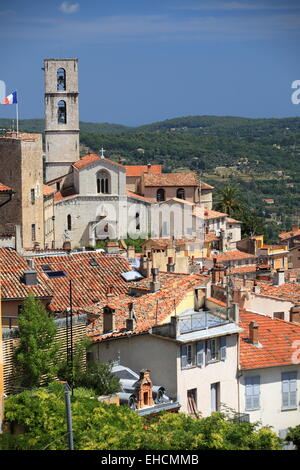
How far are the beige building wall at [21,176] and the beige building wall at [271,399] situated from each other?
2906cm

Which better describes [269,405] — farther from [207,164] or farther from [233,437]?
[207,164]

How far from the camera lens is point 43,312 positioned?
77.8ft

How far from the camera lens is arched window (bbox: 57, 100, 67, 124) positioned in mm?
72500

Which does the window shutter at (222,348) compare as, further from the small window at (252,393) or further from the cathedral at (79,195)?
the cathedral at (79,195)

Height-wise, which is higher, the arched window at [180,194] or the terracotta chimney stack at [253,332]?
the terracotta chimney stack at [253,332]

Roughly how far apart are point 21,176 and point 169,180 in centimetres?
2290

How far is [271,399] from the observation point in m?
24.2

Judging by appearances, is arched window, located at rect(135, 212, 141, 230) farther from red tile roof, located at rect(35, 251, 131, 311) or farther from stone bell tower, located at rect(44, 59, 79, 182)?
red tile roof, located at rect(35, 251, 131, 311)

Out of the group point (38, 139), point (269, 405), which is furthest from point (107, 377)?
point (38, 139)

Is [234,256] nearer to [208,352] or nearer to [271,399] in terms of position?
[271,399]

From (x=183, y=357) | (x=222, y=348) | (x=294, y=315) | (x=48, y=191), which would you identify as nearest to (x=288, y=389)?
(x=222, y=348)

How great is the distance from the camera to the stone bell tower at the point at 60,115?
7156cm

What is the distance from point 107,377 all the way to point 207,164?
138 meters

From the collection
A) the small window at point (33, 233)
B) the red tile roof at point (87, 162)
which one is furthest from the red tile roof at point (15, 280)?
the red tile roof at point (87, 162)
